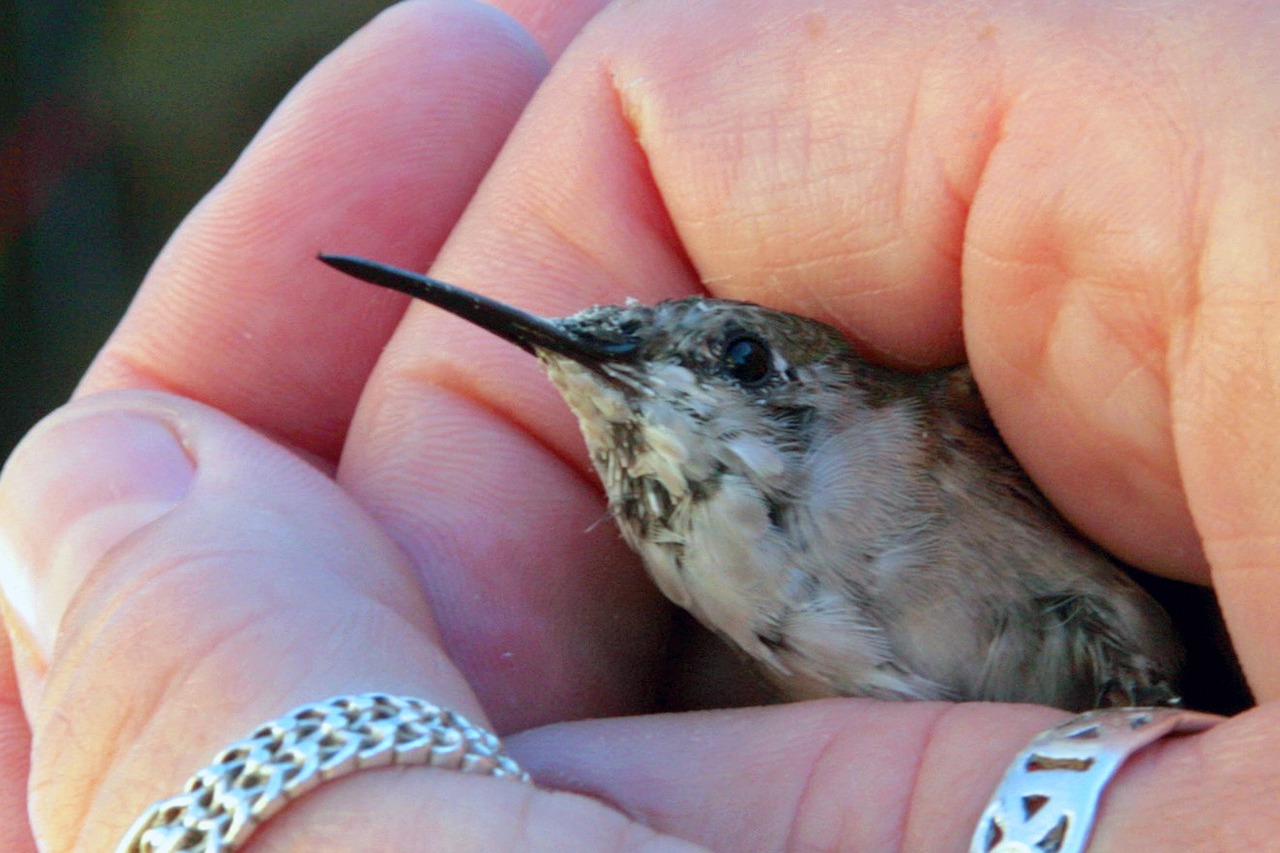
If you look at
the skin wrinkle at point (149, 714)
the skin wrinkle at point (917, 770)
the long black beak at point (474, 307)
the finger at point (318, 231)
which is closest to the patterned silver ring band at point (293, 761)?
the skin wrinkle at point (149, 714)

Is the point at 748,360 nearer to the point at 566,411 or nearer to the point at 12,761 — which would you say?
the point at 566,411


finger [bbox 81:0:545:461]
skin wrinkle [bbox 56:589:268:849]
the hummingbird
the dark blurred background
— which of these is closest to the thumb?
skin wrinkle [bbox 56:589:268:849]

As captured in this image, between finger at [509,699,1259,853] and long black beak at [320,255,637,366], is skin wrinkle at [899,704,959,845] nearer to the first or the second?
finger at [509,699,1259,853]

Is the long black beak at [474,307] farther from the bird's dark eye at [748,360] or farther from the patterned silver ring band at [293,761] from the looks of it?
the patterned silver ring band at [293,761]

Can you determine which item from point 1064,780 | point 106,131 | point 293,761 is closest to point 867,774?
point 1064,780

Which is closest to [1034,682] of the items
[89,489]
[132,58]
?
[89,489]

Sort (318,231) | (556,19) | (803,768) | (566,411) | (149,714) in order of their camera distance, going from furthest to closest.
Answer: (556,19) < (318,231) < (566,411) < (803,768) < (149,714)
